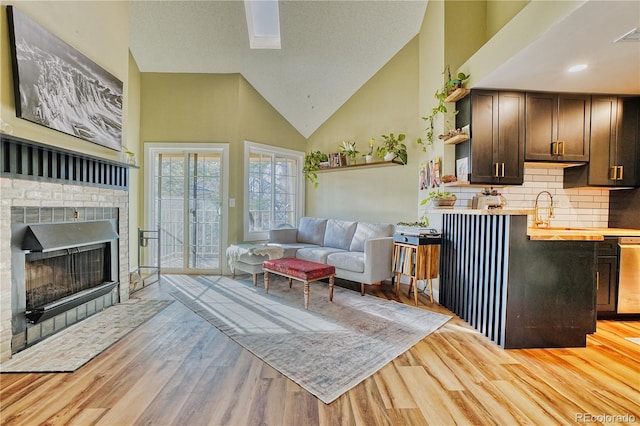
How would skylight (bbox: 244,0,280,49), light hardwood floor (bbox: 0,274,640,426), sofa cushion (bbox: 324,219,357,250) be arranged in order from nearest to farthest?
light hardwood floor (bbox: 0,274,640,426), skylight (bbox: 244,0,280,49), sofa cushion (bbox: 324,219,357,250)

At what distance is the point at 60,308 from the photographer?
103 inches

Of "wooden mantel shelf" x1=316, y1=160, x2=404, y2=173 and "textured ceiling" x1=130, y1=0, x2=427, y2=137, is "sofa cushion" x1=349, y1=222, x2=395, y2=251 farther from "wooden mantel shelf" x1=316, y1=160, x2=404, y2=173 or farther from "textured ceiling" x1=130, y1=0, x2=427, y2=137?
"textured ceiling" x1=130, y1=0, x2=427, y2=137

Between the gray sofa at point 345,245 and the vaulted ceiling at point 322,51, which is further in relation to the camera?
the gray sofa at point 345,245

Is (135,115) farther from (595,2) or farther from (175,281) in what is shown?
(595,2)

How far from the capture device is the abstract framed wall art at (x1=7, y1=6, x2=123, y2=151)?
222 cm

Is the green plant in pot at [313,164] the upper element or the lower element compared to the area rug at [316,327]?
upper

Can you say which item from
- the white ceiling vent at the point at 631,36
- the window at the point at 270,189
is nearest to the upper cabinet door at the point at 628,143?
the white ceiling vent at the point at 631,36

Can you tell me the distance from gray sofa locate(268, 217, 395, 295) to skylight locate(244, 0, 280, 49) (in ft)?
9.19

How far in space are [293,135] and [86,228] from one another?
142 inches

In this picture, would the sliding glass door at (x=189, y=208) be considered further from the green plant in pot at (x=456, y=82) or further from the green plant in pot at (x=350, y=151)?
the green plant in pot at (x=456, y=82)

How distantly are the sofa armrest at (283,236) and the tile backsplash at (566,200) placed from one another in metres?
2.64

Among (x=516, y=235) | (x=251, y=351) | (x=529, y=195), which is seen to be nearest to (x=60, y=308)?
(x=251, y=351)

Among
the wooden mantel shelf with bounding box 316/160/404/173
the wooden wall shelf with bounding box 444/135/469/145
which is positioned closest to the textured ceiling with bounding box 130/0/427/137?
the wooden mantel shelf with bounding box 316/160/404/173

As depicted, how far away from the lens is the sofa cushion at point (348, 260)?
3848mm
